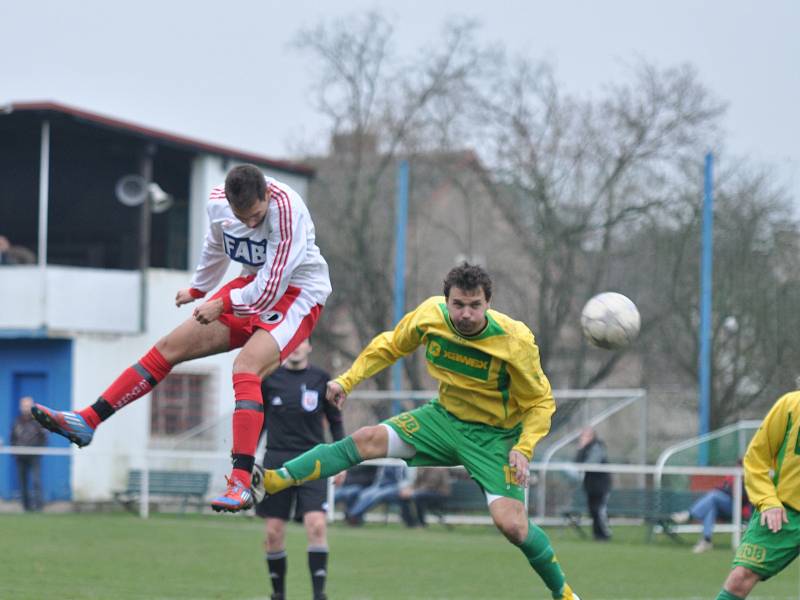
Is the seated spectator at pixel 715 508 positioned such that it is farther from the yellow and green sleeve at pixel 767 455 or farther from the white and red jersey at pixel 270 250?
the white and red jersey at pixel 270 250

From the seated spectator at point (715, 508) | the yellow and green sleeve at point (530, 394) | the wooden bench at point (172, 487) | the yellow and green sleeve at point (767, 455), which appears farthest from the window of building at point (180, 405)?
the yellow and green sleeve at point (767, 455)

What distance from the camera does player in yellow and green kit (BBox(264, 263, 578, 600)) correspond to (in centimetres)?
922

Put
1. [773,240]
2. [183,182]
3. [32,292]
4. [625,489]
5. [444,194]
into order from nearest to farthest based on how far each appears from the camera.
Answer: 1. [625,489]
2. [773,240]
3. [32,292]
4. [183,182]
5. [444,194]

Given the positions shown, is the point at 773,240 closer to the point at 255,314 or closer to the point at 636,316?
the point at 636,316

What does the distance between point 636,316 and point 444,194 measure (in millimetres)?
27323

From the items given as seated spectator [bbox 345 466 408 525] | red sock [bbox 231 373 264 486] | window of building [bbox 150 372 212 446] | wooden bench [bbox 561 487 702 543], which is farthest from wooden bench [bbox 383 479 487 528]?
red sock [bbox 231 373 264 486]

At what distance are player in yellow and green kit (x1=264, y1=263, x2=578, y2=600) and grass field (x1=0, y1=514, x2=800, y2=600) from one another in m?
3.83

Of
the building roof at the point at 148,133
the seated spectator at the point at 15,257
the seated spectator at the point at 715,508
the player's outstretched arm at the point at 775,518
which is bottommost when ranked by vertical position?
the seated spectator at the point at 715,508

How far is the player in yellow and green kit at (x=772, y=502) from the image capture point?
29.5ft

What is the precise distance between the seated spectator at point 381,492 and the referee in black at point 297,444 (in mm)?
10664

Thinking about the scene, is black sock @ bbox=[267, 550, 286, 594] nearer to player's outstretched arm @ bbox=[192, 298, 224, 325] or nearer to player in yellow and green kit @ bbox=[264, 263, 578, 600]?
player in yellow and green kit @ bbox=[264, 263, 578, 600]

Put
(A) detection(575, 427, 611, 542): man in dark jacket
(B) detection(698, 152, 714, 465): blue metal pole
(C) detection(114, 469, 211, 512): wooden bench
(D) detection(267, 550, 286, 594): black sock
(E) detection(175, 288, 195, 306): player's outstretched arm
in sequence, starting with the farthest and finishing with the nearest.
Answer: (C) detection(114, 469, 211, 512): wooden bench, (B) detection(698, 152, 714, 465): blue metal pole, (A) detection(575, 427, 611, 542): man in dark jacket, (D) detection(267, 550, 286, 594): black sock, (E) detection(175, 288, 195, 306): player's outstretched arm

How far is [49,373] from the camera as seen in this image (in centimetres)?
3028

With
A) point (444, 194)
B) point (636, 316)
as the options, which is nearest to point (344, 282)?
point (444, 194)
